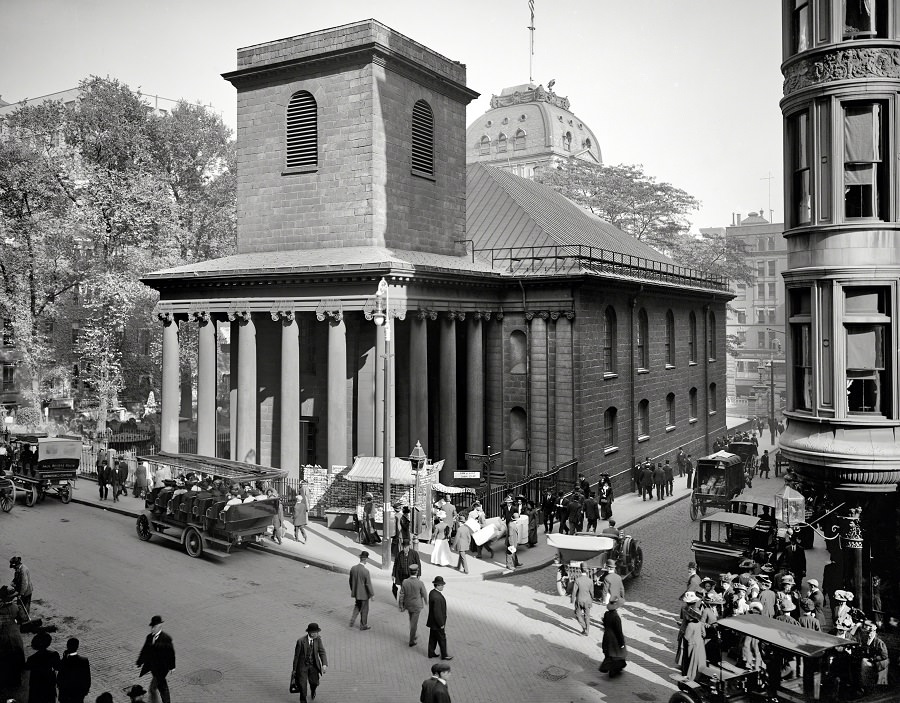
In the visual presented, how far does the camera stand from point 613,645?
14336mm

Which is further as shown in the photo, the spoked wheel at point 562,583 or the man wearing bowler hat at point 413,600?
the spoked wheel at point 562,583

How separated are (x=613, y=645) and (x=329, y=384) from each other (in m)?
15.3

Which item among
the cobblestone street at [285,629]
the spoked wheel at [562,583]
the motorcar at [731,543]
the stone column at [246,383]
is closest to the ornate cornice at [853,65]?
the motorcar at [731,543]

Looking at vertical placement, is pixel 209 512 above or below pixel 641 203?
below

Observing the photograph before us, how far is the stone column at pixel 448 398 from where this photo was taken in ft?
102

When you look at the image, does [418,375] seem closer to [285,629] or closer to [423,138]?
[423,138]

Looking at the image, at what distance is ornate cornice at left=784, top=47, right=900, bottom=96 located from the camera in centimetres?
1593

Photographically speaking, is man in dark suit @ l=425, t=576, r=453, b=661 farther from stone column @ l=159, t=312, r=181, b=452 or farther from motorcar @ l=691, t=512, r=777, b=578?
stone column @ l=159, t=312, r=181, b=452

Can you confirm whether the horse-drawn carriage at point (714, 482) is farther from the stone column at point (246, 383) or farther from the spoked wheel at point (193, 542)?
the spoked wheel at point (193, 542)

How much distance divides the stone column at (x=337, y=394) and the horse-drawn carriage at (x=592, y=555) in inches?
378

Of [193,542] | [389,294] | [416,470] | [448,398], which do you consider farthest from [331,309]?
[193,542]

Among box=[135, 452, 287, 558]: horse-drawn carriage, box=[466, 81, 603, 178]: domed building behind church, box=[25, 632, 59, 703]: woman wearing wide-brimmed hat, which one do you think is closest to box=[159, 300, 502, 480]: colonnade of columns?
box=[135, 452, 287, 558]: horse-drawn carriage

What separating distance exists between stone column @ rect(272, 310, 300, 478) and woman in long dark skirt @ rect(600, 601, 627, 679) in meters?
15.8

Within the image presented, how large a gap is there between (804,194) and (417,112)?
1877 cm
